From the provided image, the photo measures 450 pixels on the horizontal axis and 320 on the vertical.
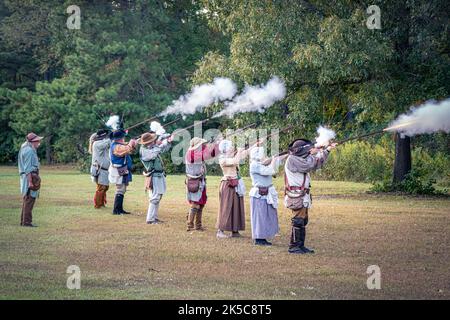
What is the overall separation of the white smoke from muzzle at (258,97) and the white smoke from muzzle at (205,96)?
0.31 metres

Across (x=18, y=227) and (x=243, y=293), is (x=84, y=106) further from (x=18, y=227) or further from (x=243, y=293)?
(x=243, y=293)

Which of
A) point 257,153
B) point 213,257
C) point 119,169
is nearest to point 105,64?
point 119,169

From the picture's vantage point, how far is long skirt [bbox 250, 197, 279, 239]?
14531 mm

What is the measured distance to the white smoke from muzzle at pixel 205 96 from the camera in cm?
1970

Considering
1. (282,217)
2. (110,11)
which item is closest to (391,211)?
(282,217)

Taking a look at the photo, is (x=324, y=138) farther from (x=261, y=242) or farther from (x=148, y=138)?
(x=148, y=138)

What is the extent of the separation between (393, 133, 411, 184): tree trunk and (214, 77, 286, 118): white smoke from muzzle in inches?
176

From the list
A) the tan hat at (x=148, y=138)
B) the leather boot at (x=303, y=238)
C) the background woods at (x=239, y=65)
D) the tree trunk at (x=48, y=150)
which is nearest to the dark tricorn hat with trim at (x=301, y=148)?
the leather boot at (x=303, y=238)

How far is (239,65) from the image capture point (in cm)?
2302

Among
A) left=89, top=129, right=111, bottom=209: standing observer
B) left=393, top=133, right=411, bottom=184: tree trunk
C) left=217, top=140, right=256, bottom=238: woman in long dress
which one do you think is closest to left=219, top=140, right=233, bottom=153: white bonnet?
left=217, top=140, right=256, bottom=238: woman in long dress

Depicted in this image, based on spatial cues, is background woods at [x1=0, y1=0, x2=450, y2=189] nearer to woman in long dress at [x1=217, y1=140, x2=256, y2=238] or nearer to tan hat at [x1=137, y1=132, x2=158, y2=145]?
tan hat at [x1=137, y1=132, x2=158, y2=145]

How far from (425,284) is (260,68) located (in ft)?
41.6

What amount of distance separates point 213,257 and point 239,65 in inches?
424
